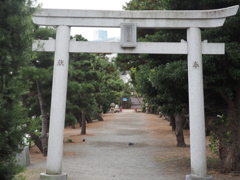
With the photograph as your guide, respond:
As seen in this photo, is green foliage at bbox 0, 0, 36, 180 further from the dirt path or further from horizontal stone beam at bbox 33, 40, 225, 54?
the dirt path

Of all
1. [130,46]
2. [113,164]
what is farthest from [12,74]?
[113,164]

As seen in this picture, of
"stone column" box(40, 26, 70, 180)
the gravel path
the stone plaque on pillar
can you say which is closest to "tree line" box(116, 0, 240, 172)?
the stone plaque on pillar

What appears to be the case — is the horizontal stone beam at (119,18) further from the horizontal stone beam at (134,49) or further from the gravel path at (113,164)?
the gravel path at (113,164)

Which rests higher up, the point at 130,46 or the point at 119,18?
the point at 119,18

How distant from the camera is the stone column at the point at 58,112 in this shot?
21.5 feet

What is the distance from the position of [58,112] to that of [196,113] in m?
3.33

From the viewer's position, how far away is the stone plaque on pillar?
6.75 metres

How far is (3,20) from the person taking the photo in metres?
4.10

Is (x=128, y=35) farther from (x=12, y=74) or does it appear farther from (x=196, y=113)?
(x=12, y=74)

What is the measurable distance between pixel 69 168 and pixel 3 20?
5.72 metres

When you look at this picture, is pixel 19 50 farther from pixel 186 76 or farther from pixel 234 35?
pixel 234 35

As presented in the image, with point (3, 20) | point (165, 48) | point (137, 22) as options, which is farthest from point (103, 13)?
point (3, 20)

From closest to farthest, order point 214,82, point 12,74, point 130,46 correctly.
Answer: point 12,74 < point 130,46 < point 214,82

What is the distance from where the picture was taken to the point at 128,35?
6.81 meters
